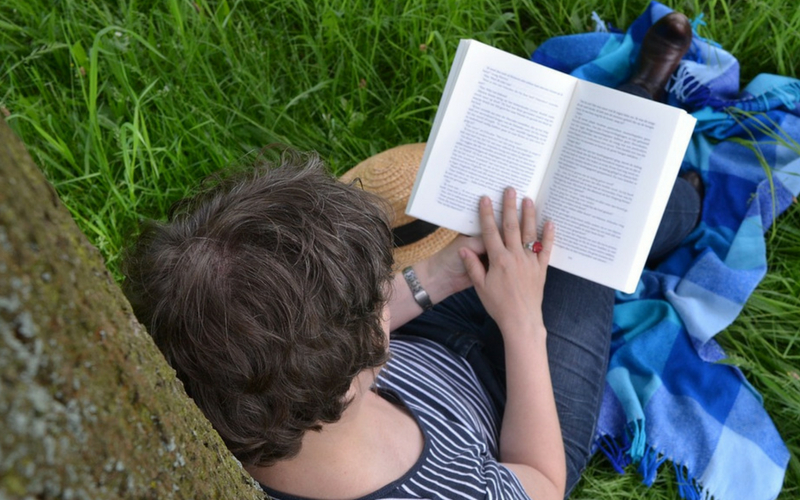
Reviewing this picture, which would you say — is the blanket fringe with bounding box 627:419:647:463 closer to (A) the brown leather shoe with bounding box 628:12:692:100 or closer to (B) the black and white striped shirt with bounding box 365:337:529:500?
(B) the black and white striped shirt with bounding box 365:337:529:500

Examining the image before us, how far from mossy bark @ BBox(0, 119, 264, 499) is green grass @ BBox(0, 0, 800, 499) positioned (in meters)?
1.21

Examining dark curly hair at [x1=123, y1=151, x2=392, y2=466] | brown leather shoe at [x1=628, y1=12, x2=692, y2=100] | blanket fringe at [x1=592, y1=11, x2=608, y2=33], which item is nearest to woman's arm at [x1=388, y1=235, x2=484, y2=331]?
dark curly hair at [x1=123, y1=151, x2=392, y2=466]

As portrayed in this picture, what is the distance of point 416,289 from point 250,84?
82 centimetres

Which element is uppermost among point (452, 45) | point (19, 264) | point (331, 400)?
point (19, 264)

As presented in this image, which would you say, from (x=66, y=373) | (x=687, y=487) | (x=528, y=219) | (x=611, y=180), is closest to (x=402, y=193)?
(x=528, y=219)

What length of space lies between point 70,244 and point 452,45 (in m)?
1.51

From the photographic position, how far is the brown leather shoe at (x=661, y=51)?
1.73m

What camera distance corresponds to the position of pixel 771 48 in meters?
1.81

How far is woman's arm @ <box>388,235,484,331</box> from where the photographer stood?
1382mm

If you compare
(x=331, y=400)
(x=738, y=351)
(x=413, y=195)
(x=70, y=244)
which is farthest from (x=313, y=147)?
(x=70, y=244)

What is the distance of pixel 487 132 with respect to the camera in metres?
1.26

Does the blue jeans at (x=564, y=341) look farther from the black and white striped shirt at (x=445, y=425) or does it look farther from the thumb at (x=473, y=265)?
the thumb at (x=473, y=265)

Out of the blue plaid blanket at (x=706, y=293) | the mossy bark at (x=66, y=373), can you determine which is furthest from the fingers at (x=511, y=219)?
the mossy bark at (x=66, y=373)

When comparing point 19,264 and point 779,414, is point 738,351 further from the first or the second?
point 19,264
